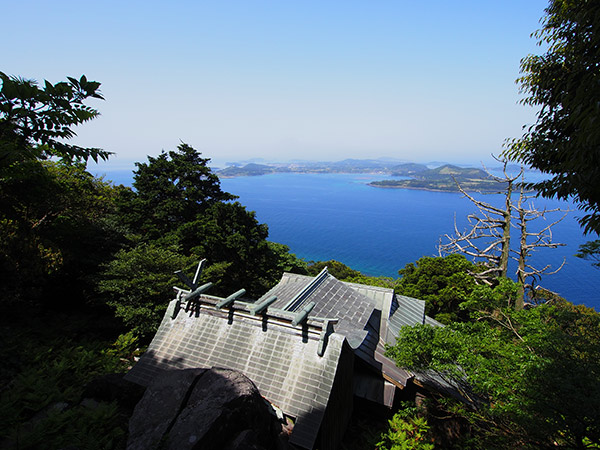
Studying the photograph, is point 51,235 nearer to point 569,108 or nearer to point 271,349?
point 271,349

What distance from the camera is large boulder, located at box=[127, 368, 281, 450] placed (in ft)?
16.5

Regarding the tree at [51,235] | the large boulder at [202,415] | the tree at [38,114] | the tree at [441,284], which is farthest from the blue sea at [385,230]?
the tree at [38,114]

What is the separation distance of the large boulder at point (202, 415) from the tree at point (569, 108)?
713cm

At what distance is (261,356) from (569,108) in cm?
923

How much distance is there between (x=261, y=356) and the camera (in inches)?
300

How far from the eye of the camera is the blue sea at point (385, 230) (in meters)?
60.6

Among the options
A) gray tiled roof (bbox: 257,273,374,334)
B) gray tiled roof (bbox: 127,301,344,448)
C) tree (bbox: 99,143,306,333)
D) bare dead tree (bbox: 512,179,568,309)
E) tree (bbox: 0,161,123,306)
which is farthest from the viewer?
tree (bbox: 99,143,306,333)

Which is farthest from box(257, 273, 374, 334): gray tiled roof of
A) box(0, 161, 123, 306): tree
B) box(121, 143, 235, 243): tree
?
box(121, 143, 235, 243): tree

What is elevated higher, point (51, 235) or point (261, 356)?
point (51, 235)

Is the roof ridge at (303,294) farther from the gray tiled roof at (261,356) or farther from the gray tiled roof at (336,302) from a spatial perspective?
the gray tiled roof at (261,356)

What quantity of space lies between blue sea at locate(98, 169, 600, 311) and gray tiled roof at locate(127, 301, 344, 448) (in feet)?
111

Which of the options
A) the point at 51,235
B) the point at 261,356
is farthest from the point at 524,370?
the point at 51,235

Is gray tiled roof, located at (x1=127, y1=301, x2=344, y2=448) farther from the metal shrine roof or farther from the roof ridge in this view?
the roof ridge

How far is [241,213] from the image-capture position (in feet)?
74.8
